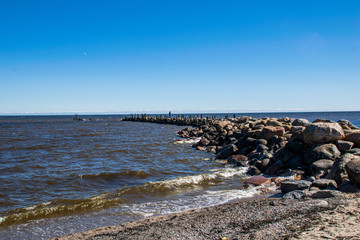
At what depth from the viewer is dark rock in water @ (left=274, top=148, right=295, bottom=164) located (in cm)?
1259

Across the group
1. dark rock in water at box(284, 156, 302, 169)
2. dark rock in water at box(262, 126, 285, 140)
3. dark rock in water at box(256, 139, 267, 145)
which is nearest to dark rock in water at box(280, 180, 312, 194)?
dark rock in water at box(284, 156, 302, 169)

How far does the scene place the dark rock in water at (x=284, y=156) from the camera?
12.6 meters

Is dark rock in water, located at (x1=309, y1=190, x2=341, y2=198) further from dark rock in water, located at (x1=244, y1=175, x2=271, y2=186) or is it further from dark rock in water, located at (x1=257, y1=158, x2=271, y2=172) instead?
dark rock in water, located at (x1=257, y1=158, x2=271, y2=172)

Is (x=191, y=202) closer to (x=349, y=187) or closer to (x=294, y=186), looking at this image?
(x=294, y=186)

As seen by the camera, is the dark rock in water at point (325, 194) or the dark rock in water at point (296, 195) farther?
the dark rock in water at point (296, 195)

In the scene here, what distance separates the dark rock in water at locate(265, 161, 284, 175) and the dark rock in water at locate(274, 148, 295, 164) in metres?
0.40

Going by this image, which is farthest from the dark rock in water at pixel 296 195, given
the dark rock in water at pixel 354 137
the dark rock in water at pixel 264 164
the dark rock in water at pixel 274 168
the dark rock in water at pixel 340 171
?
the dark rock in water at pixel 354 137

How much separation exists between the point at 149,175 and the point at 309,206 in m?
7.59

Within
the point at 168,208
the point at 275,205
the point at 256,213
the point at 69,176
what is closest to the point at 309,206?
the point at 275,205

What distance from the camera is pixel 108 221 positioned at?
702cm

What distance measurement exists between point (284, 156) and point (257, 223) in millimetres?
7663

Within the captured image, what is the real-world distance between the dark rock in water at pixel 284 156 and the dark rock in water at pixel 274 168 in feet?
1.30

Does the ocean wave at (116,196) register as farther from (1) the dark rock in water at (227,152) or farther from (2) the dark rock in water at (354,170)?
(2) the dark rock in water at (354,170)

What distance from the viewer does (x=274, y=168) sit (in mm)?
12203
